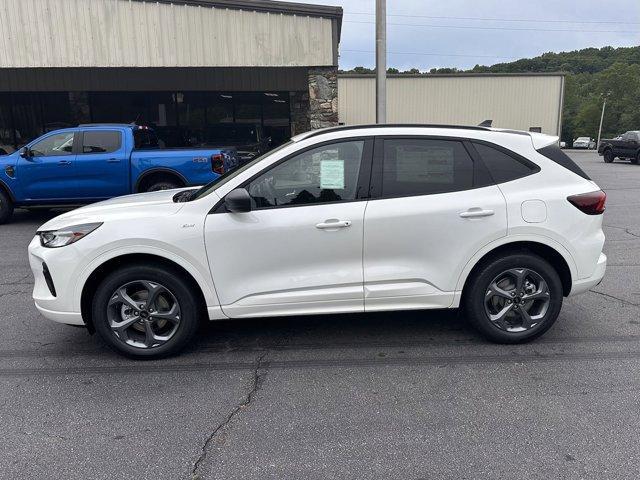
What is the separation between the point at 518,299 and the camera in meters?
4.08

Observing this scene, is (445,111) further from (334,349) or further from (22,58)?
(334,349)

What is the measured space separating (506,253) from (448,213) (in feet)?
1.94

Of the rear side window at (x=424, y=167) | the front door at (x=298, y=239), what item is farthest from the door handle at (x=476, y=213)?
the front door at (x=298, y=239)

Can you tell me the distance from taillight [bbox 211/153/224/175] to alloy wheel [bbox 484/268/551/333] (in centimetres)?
669

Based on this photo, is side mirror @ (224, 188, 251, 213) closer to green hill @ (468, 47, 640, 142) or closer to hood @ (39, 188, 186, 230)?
hood @ (39, 188, 186, 230)

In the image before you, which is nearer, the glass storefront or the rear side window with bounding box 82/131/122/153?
the rear side window with bounding box 82/131/122/153

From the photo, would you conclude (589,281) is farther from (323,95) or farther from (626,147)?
(626,147)

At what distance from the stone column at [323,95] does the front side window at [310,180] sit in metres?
9.63

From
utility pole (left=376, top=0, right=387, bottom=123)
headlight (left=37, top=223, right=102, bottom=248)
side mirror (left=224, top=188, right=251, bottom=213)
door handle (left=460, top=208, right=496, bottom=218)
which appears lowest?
headlight (left=37, top=223, right=102, bottom=248)

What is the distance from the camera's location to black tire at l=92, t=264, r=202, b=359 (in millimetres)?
3828

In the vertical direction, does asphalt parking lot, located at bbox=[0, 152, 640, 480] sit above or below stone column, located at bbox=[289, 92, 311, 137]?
below

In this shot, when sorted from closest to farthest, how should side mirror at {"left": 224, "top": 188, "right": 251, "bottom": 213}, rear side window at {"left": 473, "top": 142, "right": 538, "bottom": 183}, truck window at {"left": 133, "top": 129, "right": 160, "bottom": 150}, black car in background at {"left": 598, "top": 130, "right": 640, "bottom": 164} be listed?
side mirror at {"left": 224, "top": 188, "right": 251, "bottom": 213} < rear side window at {"left": 473, "top": 142, "right": 538, "bottom": 183} < truck window at {"left": 133, "top": 129, "right": 160, "bottom": 150} < black car in background at {"left": 598, "top": 130, "right": 640, "bottom": 164}

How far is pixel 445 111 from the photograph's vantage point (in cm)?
2745

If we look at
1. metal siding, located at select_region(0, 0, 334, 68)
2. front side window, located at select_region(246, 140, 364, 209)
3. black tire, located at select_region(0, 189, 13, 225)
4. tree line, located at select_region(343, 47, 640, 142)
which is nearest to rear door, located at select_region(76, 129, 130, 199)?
black tire, located at select_region(0, 189, 13, 225)
